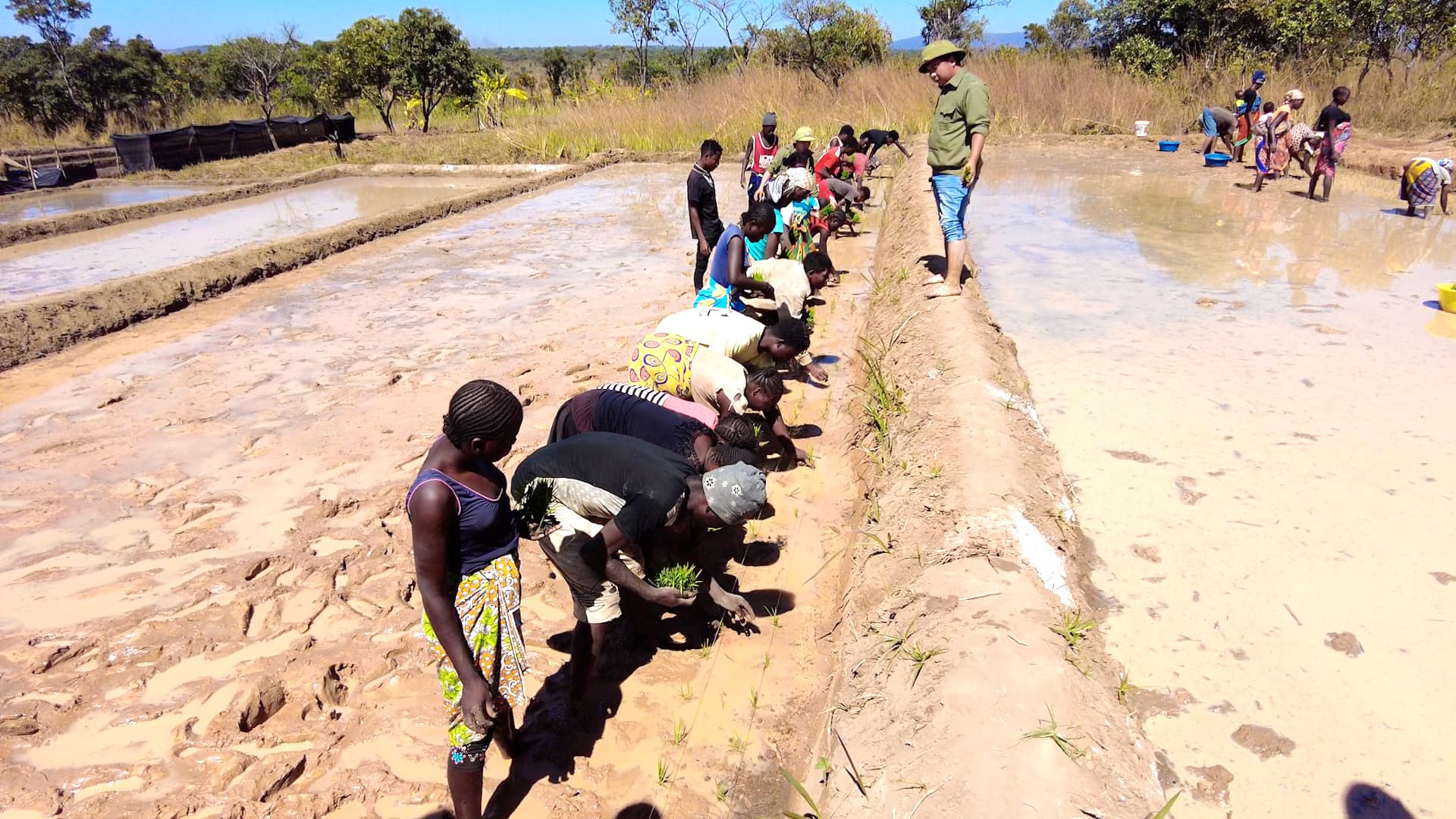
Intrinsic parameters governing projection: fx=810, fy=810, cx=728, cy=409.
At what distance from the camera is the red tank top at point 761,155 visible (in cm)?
786

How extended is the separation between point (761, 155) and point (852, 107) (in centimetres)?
1066

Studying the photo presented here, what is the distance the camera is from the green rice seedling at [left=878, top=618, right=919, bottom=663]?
8.62 feet

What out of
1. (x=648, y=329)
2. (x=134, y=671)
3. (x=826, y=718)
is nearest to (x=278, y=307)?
(x=648, y=329)

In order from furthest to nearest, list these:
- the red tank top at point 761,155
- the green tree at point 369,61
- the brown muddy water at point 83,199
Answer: the green tree at point 369,61 → the brown muddy water at point 83,199 → the red tank top at point 761,155

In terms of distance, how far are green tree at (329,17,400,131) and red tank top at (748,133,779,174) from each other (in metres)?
21.7

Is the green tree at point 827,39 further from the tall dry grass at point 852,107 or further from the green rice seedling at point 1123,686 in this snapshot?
the green rice seedling at point 1123,686

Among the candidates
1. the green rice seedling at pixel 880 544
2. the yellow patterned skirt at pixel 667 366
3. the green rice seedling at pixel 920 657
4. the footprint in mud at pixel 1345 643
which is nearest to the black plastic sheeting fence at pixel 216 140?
the yellow patterned skirt at pixel 667 366

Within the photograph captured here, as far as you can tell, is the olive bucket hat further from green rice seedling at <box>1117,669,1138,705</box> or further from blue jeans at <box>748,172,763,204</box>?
green rice seedling at <box>1117,669,1138,705</box>

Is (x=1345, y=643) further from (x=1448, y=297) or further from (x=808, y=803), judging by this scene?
(x=1448, y=297)

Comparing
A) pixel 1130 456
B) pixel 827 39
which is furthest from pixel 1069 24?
pixel 1130 456

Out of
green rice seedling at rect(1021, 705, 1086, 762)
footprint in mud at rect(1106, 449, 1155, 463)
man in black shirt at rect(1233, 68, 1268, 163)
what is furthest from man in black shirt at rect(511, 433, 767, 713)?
man in black shirt at rect(1233, 68, 1268, 163)

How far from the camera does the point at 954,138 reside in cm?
569

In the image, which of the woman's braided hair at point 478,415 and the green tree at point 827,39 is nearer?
the woman's braided hair at point 478,415

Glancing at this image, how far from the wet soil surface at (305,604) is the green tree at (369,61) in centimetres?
2172
